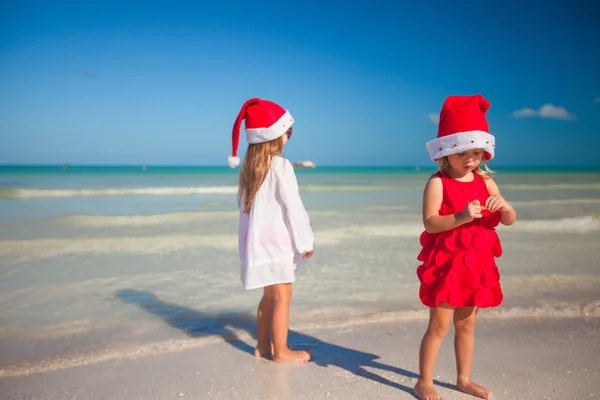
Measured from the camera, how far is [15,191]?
60.2 ft

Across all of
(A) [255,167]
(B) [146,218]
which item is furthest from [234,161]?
(B) [146,218]

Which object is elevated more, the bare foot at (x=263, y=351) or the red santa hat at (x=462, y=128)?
the red santa hat at (x=462, y=128)

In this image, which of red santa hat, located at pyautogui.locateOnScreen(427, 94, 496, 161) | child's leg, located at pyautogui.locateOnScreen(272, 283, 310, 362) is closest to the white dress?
child's leg, located at pyautogui.locateOnScreen(272, 283, 310, 362)

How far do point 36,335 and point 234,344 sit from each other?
5.02 ft

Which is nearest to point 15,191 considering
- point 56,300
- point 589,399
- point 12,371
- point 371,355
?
point 56,300

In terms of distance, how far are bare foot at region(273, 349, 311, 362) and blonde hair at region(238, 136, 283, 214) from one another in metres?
0.97

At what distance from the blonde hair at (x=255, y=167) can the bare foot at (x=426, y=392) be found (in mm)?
Answer: 1466

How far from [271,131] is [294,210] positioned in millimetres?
549

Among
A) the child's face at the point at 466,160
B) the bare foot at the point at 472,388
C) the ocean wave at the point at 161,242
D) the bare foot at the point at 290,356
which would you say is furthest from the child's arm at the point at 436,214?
the ocean wave at the point at 161,242

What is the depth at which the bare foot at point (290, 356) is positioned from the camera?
9.86ft

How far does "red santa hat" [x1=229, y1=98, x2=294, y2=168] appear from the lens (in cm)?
301

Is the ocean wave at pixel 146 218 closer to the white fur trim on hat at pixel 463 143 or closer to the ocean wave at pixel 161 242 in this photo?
the ocean wave at pixel 161 242

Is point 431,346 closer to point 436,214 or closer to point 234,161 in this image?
point 436,214

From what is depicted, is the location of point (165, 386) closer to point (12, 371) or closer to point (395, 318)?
point (12, 371)
